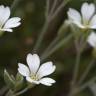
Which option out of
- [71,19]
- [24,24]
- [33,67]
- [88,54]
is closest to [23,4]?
[24,24]

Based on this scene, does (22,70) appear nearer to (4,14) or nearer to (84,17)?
(4,14)

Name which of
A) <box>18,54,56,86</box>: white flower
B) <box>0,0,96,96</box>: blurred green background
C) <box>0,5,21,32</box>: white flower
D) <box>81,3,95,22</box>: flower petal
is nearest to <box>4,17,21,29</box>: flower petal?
<box>0,5,21,32</box>: white flower

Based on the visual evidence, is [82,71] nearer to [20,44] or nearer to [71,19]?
[20,44]

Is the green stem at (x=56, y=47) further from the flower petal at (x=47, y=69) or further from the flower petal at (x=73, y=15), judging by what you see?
the flower petal at (x=47, y=69)

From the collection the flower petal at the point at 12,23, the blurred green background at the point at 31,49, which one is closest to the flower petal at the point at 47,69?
the flower petal at the point at 12,23

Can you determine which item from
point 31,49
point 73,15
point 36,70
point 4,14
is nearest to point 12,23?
point 4,14

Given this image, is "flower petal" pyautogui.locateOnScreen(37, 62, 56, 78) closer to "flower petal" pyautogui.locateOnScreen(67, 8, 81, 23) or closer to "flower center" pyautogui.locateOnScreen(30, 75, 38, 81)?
"flower center" pyautogui.locateOnScreen(30, 75, 38, 81)
